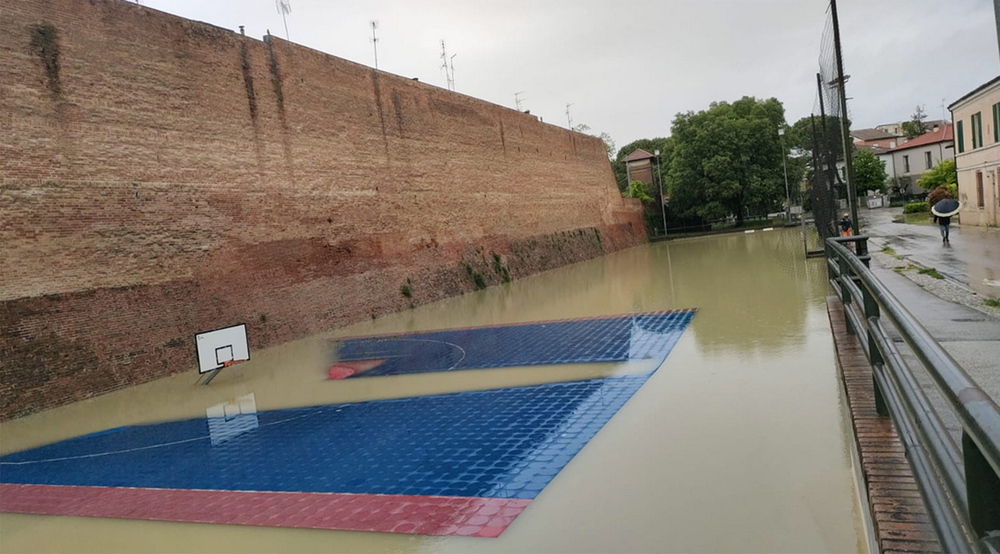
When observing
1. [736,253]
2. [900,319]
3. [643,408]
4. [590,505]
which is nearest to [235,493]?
[590,505]

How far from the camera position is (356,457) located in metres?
6.01

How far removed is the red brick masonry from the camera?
230 centimetres

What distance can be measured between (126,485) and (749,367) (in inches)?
250

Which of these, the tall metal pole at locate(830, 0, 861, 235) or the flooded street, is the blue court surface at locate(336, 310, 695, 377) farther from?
the tall metal pole at locate(830, 0, 861, 235)

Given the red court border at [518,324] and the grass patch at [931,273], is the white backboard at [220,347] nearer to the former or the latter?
the red court border at [518,324]

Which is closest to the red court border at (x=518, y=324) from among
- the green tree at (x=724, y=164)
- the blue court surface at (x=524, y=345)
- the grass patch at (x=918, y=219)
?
the blue court surface at (x=524, y=345)

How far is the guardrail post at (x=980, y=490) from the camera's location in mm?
1235

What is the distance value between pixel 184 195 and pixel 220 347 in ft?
11.5

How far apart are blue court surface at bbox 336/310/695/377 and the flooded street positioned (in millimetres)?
404

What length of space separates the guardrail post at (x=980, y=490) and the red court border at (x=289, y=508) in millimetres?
3241

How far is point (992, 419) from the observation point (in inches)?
44.8

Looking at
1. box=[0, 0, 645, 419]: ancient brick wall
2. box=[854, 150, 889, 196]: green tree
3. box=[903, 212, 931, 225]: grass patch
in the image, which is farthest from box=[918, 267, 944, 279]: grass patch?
box=[854, 150, 889, 196]: green tree

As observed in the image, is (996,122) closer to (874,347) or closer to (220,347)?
(874,347)

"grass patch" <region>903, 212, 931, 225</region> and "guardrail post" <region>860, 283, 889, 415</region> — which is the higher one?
"guardrail post" <region>860, 283, 889, 415</region>
